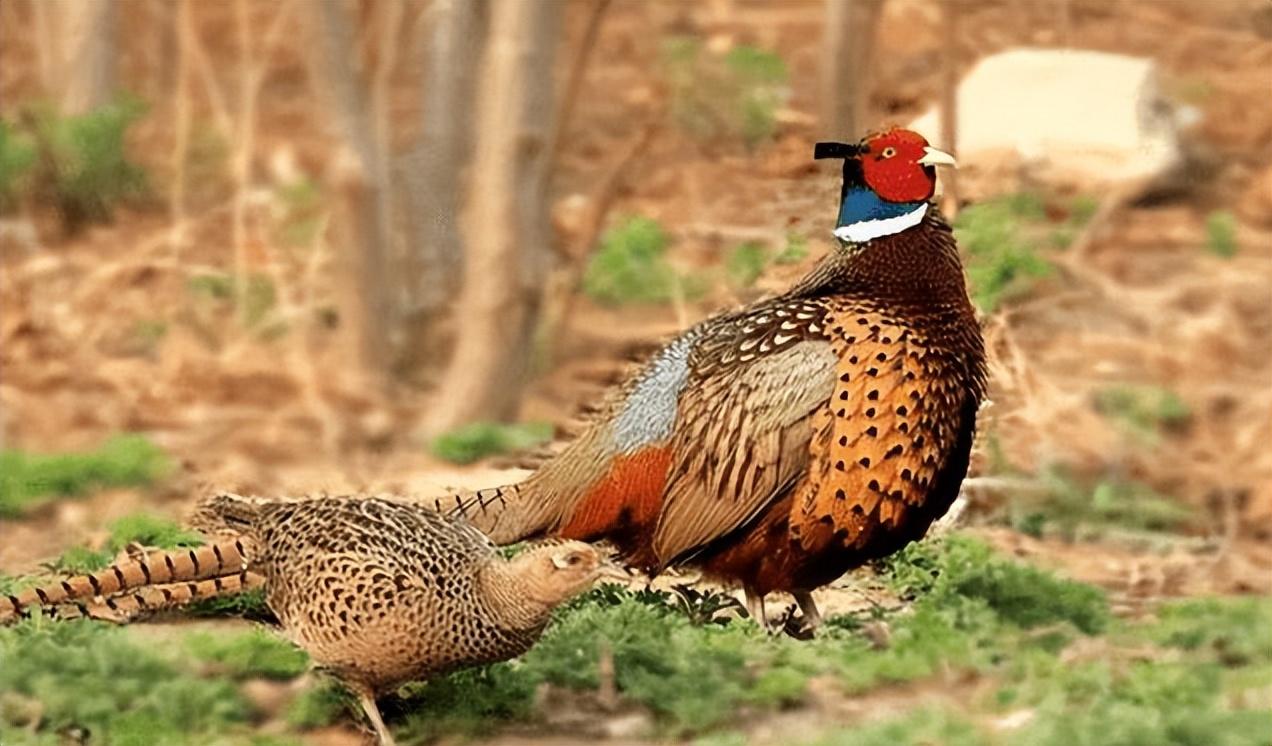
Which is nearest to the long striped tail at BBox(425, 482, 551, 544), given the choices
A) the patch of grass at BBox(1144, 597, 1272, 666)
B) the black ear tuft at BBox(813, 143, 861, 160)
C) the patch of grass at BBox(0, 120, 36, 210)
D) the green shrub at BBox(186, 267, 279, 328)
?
the black ear tuft at BBox(813, 143, 861, 160)

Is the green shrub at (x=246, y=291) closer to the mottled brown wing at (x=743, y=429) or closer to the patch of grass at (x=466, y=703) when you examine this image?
the mottled brown wing at (x=743, y=429)

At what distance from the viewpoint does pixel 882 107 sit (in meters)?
9.66

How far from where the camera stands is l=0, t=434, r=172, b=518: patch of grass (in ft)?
21.0

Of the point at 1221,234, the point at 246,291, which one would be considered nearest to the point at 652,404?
the point at 246,291

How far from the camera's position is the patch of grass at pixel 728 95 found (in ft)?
30.2

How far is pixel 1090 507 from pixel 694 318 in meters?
1.50

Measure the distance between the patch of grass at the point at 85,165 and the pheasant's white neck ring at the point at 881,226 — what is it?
438cm

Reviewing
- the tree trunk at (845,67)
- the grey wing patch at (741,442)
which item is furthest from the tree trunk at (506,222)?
the grey wing patch at (741,442)

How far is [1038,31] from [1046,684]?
6450mm

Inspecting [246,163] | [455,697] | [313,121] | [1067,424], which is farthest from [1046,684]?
[313,121]

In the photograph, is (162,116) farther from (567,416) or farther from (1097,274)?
(1097,274)

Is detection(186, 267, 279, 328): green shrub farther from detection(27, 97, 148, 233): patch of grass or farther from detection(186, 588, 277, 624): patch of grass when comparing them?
detection(186, 588, 277, 624): patch of grass

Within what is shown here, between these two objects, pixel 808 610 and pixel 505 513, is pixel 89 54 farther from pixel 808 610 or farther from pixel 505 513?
pixel 808 610

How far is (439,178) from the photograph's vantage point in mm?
7566
